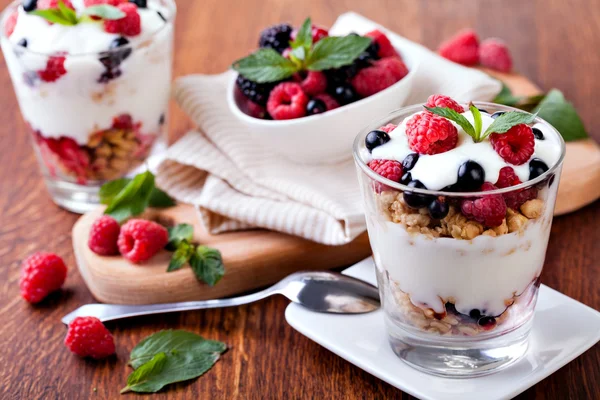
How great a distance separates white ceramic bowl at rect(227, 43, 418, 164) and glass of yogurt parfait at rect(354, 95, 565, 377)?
1.34 ft

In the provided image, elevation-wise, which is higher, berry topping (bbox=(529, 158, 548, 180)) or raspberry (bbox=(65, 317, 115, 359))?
berry topping (bbox=(529, 158, 548, 180))

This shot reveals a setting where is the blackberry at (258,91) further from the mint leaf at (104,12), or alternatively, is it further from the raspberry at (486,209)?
the raspberry at (486,209)

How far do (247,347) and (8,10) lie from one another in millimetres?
944

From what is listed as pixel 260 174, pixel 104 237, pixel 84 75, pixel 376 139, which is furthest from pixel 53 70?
pixel 376 139

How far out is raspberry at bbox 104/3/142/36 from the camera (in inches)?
65.7

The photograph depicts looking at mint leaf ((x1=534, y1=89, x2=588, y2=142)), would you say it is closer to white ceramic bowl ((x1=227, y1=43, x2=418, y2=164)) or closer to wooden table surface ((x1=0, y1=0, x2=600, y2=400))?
wooden table surface ((x1=0, y1=0, x2=600, y2=400))

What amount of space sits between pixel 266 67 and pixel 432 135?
0.69 meters

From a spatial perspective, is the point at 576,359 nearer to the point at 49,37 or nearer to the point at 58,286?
the point at 58,286

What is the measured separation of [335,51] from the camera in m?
1.69

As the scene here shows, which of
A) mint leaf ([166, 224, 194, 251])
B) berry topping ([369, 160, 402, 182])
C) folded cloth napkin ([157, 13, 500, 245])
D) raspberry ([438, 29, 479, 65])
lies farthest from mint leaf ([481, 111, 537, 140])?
raspberry ([438, 29, 479, 65])

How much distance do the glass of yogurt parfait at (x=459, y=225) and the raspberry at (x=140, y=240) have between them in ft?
1.65

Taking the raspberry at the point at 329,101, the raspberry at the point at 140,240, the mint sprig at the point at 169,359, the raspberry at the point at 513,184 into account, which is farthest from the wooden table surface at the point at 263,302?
the raspberry at the point at 329,101

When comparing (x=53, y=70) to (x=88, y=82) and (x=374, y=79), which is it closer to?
(x=88, y=82)

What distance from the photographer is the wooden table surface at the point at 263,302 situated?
129 centimetres
